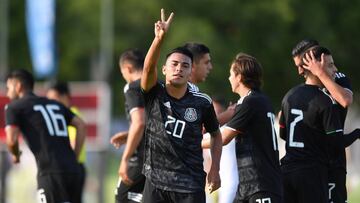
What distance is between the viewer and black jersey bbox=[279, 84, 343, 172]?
1107 cm

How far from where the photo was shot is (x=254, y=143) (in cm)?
1105

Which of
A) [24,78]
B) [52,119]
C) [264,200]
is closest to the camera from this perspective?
[264,200]

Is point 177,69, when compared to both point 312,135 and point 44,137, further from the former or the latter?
point 44,137

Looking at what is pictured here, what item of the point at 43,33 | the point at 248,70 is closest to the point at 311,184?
the point at 248,70

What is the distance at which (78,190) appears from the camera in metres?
13.8

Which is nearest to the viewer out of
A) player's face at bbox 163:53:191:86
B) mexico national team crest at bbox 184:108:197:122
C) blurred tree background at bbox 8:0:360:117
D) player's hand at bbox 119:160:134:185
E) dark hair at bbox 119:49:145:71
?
player's face at bbox 163:53:191:86

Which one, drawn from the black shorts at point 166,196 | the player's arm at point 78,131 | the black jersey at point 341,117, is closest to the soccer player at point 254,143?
the black jersey at point 341,117

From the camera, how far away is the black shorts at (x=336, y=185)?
1134 cm

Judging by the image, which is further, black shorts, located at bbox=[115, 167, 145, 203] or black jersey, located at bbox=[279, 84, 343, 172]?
black shorts, located at bbox=[115, 167, 145, 203]

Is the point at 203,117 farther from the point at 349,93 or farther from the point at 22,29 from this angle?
the point at 22,29

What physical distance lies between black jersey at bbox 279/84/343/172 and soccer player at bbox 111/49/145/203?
1.86 meters

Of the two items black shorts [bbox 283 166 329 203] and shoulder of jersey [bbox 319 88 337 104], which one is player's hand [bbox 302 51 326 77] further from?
black shorts [bbox 283 166 329 203]

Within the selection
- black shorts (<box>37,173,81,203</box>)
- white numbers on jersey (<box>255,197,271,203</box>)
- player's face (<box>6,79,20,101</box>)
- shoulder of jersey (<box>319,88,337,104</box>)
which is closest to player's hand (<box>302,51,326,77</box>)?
shoulder of jersey (<box>319,88,337,104</box>)

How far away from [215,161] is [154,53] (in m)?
1.43
